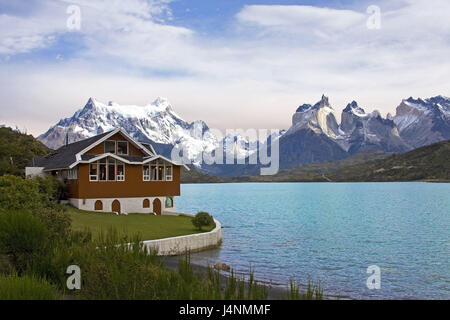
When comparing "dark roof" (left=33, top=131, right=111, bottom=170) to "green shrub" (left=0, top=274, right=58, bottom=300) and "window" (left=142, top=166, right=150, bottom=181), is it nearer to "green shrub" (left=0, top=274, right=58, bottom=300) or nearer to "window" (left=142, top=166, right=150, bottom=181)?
"window" (left=142, top=166, right=150, bottom=181)

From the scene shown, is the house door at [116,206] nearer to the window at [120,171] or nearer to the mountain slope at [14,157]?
the window at [120,171]

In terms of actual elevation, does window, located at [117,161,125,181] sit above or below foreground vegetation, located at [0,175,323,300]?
above

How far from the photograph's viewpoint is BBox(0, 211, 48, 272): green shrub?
46.2 feet

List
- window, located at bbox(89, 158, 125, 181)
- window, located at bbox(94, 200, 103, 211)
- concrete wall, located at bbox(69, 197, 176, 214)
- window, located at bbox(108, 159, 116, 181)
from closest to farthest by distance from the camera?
concrete wall, located at bbox(69, 197, 176, 214)
window, located at bbox(94, 200, 103, 211)
window, located at bbox(89, 158, 125, 181)
window, located at bbox(108, 159, 116, 181)

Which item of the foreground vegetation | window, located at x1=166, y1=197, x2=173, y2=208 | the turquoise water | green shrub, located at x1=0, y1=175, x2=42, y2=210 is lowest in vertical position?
the turquoise water

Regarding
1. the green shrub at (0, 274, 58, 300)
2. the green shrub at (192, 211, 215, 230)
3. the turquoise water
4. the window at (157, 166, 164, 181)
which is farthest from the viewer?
the window at (157, 166, 164, 181)

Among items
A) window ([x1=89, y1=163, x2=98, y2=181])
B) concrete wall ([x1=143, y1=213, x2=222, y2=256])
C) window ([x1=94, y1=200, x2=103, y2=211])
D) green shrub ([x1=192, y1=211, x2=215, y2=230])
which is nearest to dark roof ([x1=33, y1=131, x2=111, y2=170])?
window ([x1=89, y1=163, x2=98, y2=181])

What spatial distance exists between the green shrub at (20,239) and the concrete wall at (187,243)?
9475 mm

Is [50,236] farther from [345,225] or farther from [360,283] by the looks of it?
[345,225]

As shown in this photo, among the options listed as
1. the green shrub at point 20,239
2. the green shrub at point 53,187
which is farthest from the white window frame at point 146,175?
the green shrub at point 20,239

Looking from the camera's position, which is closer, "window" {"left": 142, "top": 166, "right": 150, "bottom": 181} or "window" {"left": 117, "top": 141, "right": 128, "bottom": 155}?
"window" {"left": 142, "top": 166, "right": 150, "bottom": 181}

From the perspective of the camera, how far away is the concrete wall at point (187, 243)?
26.3 m

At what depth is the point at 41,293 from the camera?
9211mm

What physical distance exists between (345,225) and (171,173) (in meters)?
25.0
